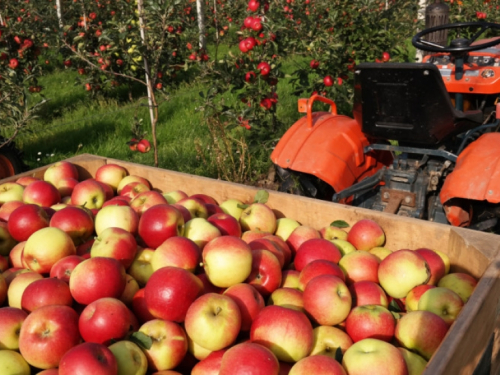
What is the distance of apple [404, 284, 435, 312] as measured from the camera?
5.43 ft

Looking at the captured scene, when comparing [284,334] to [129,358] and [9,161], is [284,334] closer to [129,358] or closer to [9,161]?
[129,358]

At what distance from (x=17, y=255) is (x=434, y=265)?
5.25 feet

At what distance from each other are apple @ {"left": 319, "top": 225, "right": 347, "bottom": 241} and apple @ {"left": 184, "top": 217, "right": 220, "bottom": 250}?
478 mm

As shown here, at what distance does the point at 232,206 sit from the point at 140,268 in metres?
0.66

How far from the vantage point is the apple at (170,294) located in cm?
152

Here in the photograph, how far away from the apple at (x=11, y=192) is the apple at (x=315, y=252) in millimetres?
1485

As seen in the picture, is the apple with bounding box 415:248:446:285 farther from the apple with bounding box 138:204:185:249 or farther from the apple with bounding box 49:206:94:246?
the apple with bounding box 49:206:94:246

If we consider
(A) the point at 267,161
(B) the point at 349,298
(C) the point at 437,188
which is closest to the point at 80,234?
(B) the point at 349,298

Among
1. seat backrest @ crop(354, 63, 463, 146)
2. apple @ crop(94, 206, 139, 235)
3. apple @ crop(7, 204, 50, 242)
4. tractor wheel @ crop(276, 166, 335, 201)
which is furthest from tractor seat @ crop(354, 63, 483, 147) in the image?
apple @ crop(7, 204, 50, 242)

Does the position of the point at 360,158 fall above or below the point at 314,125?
below

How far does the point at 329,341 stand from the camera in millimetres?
1500

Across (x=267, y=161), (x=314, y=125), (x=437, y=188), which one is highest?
(x=314, y=125)

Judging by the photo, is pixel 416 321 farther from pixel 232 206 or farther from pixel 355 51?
pixel 355 51

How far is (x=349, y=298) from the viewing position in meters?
1.60
